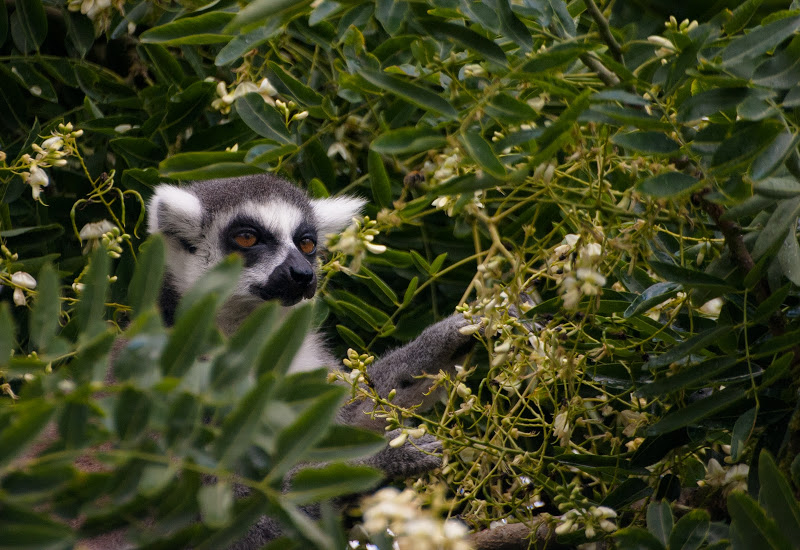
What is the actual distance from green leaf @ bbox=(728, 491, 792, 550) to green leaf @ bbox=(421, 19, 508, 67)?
0.79 metres

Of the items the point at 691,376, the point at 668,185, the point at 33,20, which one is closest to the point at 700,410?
the point at 691,376

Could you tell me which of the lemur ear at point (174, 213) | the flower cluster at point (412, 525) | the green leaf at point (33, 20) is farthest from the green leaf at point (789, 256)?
the green leaf at point (33, 20)

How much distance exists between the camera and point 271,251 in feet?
10.4

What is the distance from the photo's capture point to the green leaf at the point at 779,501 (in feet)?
4.65

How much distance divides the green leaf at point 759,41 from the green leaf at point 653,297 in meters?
0.46

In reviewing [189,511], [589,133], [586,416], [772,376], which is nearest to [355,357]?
[586,416]

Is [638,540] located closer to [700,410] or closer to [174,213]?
[700,410]

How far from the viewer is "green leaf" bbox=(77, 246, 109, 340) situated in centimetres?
117

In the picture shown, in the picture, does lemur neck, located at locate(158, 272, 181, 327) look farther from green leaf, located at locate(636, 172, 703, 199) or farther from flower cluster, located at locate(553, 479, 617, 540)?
green leaf, located at locate(636, 172, 703, 199)

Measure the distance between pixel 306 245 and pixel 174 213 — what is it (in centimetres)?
47

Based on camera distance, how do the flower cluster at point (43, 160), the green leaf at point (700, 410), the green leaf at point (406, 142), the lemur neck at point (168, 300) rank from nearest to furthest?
the green leaf at point (406, 142), the green leaf at point (700, 410), the flower cluster at point (43, 160), the lemur neck at point (168, 300)

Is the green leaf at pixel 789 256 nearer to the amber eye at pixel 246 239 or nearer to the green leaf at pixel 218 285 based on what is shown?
the green leaf at pixel 218 285

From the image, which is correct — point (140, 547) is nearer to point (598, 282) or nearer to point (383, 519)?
point (383, 519)

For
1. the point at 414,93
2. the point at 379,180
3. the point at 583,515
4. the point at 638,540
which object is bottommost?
the point at 583,515
